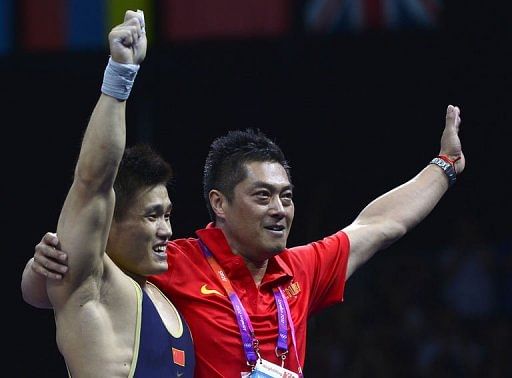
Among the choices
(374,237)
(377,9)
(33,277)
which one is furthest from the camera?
(377,9)

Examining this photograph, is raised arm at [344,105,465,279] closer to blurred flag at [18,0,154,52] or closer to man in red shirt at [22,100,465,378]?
man in red shirt at [22,100,465,378]

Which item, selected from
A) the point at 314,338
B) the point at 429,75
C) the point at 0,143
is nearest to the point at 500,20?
the point at 429,75

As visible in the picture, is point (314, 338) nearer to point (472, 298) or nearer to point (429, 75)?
point (472, 298)

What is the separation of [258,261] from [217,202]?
1.03 ft

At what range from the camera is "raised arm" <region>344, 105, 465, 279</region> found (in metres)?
5.34

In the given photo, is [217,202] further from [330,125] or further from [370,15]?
[330,125]

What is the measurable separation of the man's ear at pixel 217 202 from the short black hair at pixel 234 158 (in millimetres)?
22

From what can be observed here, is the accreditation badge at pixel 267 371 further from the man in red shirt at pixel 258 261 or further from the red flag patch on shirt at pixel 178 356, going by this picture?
the red flag patch on shirt at pixel 178 356

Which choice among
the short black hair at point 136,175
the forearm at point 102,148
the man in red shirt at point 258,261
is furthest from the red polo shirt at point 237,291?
the forearm at point 102,148

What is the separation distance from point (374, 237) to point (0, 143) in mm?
5241

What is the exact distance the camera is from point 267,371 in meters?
4.66

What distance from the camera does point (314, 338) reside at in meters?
9.00

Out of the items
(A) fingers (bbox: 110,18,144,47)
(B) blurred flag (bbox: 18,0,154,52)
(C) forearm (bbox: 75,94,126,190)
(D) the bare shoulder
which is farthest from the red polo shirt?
(B) blurred flag (bbox: 18,0,154,52)

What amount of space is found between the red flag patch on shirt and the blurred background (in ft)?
12.6
